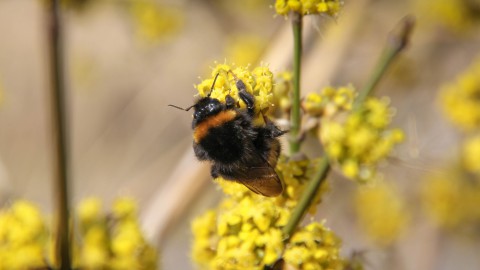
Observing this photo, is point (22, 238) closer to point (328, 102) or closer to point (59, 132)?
point (59, 132)

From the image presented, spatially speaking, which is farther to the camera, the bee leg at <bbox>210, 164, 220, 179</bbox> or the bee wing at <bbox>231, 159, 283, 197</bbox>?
the bee leg at <bbox>210, 164, 220, 179</bbox>

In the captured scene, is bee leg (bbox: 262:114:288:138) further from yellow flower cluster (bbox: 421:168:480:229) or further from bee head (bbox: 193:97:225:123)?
yellow flower cluster (bbox: 421:168:480:229)

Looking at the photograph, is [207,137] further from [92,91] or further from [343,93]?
[92,91]

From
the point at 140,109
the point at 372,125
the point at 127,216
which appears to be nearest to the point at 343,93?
the point at 372,125

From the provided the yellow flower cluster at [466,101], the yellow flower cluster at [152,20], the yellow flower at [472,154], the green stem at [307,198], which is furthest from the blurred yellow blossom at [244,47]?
the green stem at [307,198]

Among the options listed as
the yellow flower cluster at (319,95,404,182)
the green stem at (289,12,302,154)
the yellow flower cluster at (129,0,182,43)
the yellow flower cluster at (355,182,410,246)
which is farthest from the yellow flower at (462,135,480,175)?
the yellow flower cluster at (129,0,182,43)

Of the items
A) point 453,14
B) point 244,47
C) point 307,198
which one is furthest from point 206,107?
point 244,47
